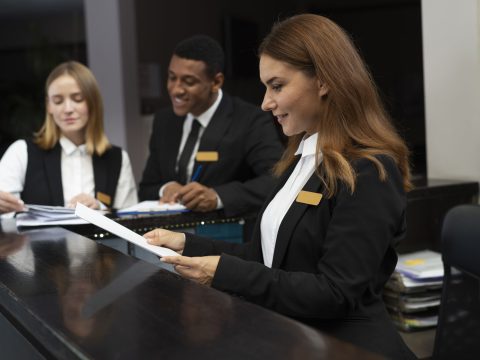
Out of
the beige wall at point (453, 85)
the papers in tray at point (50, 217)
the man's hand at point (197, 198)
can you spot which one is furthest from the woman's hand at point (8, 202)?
the beige wall at point (453, 85)

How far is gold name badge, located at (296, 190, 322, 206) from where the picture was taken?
1.48m

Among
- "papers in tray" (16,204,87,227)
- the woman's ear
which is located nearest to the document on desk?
the woman's ear

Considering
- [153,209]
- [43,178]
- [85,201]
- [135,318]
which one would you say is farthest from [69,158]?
[135,318]

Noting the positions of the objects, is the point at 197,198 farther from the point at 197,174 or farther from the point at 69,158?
the point at 69,158

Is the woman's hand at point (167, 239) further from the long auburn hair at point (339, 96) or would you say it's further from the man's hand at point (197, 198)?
the man's hand at point (197, 198)

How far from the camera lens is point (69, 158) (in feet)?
9.07

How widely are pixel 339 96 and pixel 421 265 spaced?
4.48 feet

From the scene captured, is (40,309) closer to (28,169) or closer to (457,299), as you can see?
(457,299)

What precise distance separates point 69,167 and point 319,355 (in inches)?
82.1

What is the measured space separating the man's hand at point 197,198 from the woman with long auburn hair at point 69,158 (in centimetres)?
38

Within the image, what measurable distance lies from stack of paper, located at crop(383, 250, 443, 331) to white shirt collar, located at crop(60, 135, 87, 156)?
4.48ft

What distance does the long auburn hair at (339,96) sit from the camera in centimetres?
A: 149

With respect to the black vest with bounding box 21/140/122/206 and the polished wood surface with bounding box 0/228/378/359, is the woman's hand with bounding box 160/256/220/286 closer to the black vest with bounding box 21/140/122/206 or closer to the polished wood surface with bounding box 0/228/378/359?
the polished wood surface with bounding box 0/228/378/359

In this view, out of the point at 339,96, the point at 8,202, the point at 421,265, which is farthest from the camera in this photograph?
the point at 421,265
